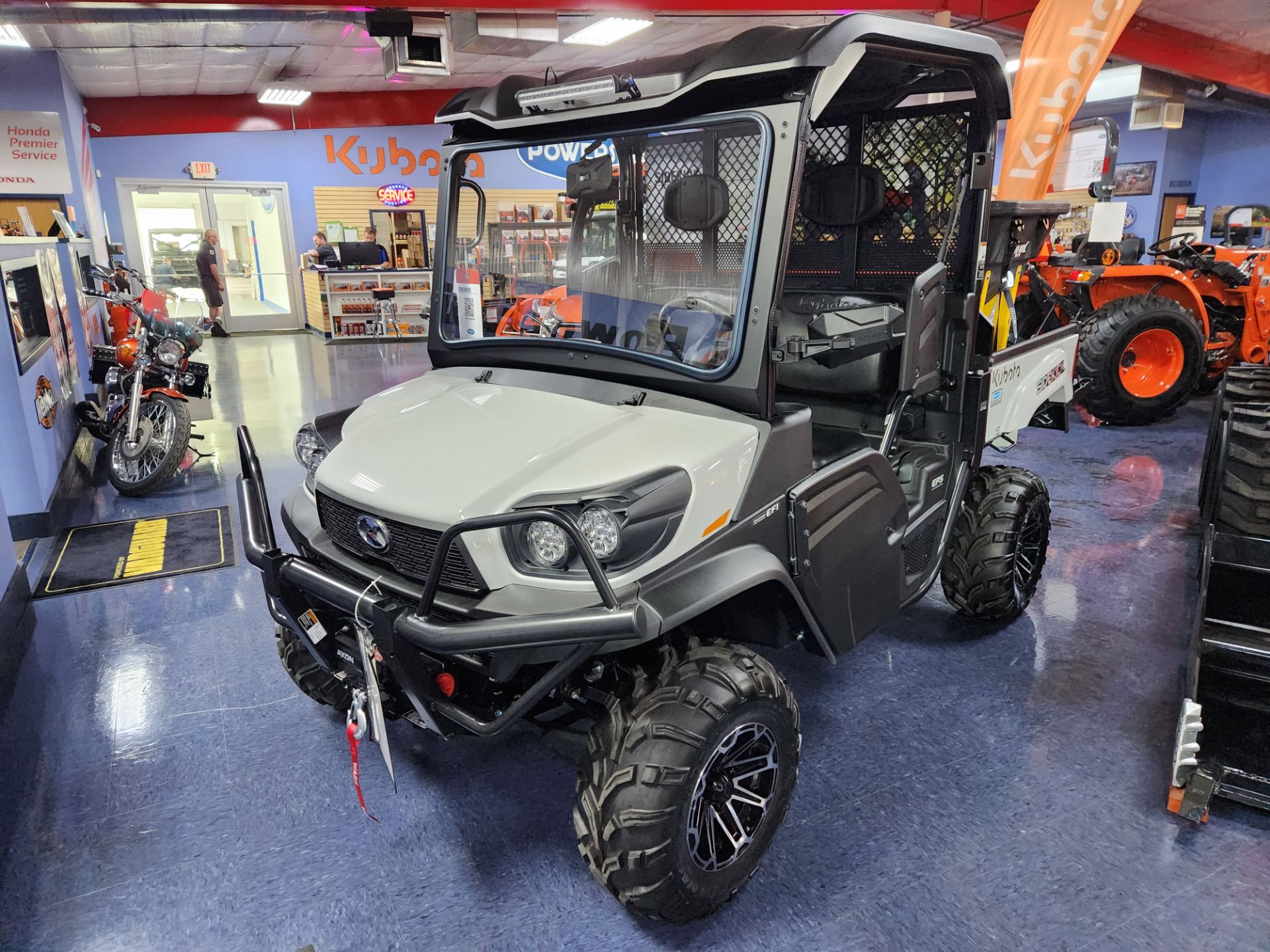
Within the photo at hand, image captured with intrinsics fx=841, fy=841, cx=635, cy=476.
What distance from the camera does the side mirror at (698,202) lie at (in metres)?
2.24

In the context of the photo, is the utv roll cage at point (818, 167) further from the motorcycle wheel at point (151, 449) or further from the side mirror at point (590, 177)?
the motorcycle wheel at point (151, 449)

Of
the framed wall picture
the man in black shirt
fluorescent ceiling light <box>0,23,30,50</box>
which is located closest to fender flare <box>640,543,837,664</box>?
fluorescent ceiling light <box>0,23,30,50</box>

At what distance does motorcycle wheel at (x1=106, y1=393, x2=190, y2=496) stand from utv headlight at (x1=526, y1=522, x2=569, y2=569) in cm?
461

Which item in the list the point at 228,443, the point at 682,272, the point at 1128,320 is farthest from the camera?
the point at 228,443

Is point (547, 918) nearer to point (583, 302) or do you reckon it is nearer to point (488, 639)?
point (488, 639)

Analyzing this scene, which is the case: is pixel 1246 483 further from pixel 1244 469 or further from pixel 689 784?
pixel 689 784

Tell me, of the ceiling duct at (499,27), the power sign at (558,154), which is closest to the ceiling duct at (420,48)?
the ceiling duct at (499,27)

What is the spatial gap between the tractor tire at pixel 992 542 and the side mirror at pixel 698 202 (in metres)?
1.67

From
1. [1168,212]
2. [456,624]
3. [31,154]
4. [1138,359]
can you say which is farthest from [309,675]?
[1168,212]

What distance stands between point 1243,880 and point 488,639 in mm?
2018

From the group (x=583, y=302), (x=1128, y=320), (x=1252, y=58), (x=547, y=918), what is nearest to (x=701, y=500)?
(x=583, y=302)

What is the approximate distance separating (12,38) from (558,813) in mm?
11915

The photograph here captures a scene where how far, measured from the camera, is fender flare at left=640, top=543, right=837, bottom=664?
1872 mm

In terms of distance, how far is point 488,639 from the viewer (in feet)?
5.69
